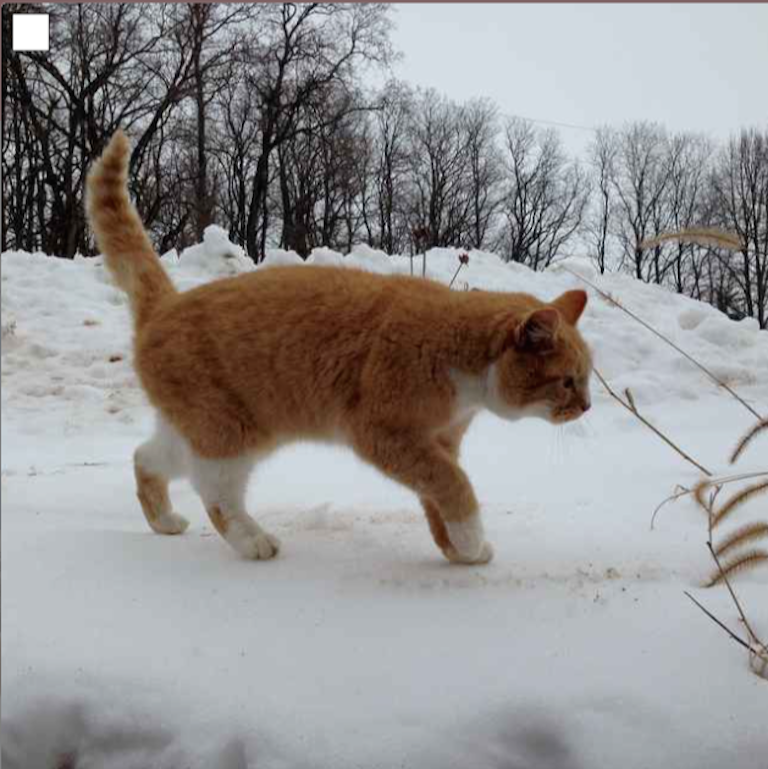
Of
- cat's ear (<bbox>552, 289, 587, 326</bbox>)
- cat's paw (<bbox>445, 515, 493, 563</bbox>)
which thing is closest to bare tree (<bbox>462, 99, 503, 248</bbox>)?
cat's ear (<bbox>552, 289, 587, 326</bbox>)

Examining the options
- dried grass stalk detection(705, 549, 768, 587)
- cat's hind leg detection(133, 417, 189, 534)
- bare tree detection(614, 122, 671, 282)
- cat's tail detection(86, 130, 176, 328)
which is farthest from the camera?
cat's hind leg detection(133, 417, 189, 534)

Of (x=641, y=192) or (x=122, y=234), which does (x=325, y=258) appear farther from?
(x=641, y=192)

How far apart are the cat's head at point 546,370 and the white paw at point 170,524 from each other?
0.73 m

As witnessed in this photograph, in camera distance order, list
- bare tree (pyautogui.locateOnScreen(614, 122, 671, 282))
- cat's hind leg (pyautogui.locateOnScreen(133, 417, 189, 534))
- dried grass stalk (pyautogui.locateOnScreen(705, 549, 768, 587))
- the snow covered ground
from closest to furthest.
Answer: the snow covered ground
dried grass stalk (pyautogui.locateOnScreen(705, 549, 768, 587))
bare tree (pyautogui.locateOnScreen(614, 122, 671, 282))
cat's hind leg (pyautogui.locateOnScreen(133, 417, 189, 534))

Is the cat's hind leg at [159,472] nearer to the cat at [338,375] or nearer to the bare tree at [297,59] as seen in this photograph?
the cat at [338,375]

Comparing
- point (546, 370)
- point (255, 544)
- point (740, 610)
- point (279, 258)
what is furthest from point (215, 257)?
point (740, 610)

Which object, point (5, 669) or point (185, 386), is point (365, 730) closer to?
point (5, 669)

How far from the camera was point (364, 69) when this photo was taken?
1340 millimetres

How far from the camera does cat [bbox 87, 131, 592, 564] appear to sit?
5.05 ft

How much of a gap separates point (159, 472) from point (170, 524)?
0.41 feet

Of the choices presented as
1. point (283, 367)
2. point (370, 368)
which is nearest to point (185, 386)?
point (283, 367)

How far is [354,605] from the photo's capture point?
1327 millimetres

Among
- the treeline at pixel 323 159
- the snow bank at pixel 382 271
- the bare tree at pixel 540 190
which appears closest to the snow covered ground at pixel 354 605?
the snow bank at pixel 382 271

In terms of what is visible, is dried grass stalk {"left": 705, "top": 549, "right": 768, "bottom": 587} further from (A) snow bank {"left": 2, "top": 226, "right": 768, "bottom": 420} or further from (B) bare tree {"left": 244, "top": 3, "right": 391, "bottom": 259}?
(B) bare tree {"left": 244, "top": 3, "right": 391, "bottom": 259}
